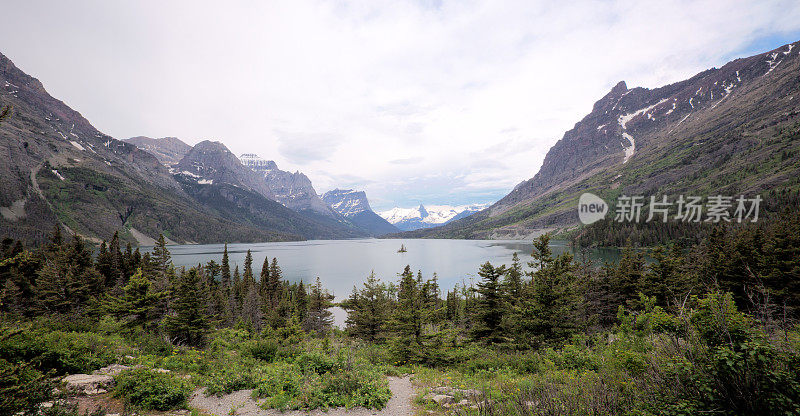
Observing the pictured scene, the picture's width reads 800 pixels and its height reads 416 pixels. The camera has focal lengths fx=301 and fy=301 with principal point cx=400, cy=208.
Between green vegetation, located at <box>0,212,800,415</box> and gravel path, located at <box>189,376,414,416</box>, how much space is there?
1.15 ft

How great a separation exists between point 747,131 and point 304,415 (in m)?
304

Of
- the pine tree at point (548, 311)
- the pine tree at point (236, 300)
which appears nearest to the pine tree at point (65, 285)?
the pine tree at point (236, 300)

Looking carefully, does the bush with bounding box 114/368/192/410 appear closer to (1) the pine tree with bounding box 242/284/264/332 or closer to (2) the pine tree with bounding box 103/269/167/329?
(2) the pine tree with bounding box 103/269/167/329

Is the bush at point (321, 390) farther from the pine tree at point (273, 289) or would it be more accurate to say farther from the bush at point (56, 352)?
the pine tree at point (273, 289)

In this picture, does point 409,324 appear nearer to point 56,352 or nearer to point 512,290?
point 512,290

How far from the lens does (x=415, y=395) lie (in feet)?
38.6

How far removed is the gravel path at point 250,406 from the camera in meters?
10.1

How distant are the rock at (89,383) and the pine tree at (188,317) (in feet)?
48.0

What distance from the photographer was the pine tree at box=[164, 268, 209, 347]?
80.1 ft

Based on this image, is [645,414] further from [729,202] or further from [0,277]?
[729,202]

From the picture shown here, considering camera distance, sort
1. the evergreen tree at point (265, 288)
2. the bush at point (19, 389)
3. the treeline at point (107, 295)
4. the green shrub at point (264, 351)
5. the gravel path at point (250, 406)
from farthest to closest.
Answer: the evergreen tree at point (265, 288) → the treeline at point (107, 295) → the green shrub at point (264, 351) → the gravel path at point (250, 406) → the bush at point (19, 389)

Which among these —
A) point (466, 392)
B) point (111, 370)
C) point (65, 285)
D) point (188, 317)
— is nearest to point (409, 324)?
point (466, 392)

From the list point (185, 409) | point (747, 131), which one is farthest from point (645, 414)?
point (747, 131)

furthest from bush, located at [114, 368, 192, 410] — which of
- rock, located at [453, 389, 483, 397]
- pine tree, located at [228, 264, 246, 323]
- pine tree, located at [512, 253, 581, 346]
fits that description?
pine tree, located at [228, 264, 246, 323]
